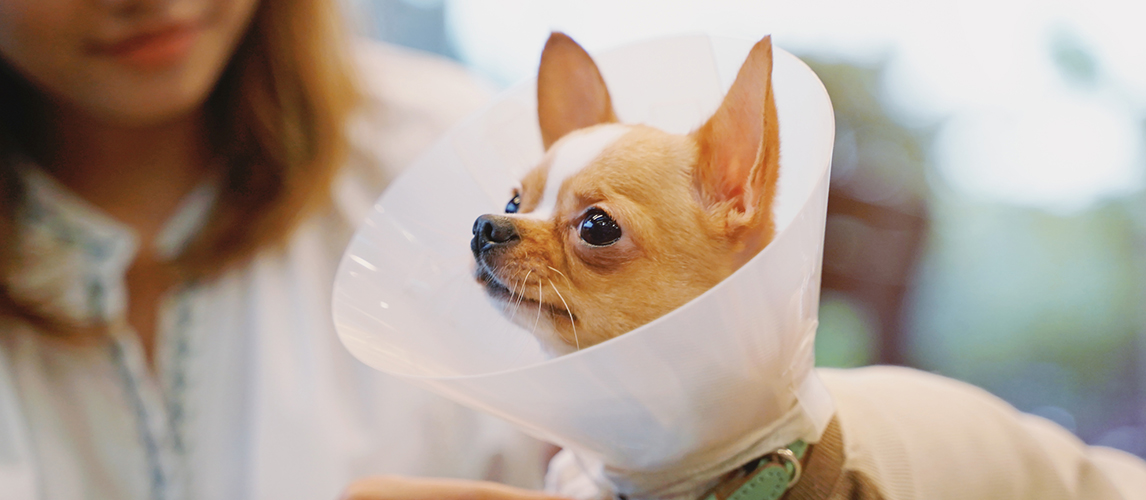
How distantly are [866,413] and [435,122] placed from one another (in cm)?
87

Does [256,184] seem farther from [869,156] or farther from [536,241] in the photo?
[869,156]

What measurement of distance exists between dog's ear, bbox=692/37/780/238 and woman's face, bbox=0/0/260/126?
60 cm

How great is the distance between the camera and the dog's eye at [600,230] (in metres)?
0.47

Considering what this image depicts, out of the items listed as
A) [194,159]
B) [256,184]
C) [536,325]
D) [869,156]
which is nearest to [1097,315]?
[869,156]

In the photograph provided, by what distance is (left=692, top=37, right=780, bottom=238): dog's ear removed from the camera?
413mm

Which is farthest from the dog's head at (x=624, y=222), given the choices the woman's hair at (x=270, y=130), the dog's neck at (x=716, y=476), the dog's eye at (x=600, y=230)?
the woman's hair at (x=270, y=130)

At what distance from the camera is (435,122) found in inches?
47.0

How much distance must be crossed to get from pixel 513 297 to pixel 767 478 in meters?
0.21

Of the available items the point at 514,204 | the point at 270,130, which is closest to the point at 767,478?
the point at 514,204

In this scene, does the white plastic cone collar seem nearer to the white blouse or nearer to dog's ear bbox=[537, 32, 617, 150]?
dog's ear bbox=[537, 32, 617, 150]

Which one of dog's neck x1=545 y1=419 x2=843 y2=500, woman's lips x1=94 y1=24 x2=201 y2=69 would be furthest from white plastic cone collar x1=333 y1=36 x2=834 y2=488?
woman's lips x1=94 y1=24 x2=201 y2=69

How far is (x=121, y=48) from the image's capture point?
29.1 inches

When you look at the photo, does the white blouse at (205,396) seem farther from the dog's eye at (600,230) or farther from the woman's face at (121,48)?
the dog's eye at (600,230)

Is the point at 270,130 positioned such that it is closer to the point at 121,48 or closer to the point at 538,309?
the point at 121,48
